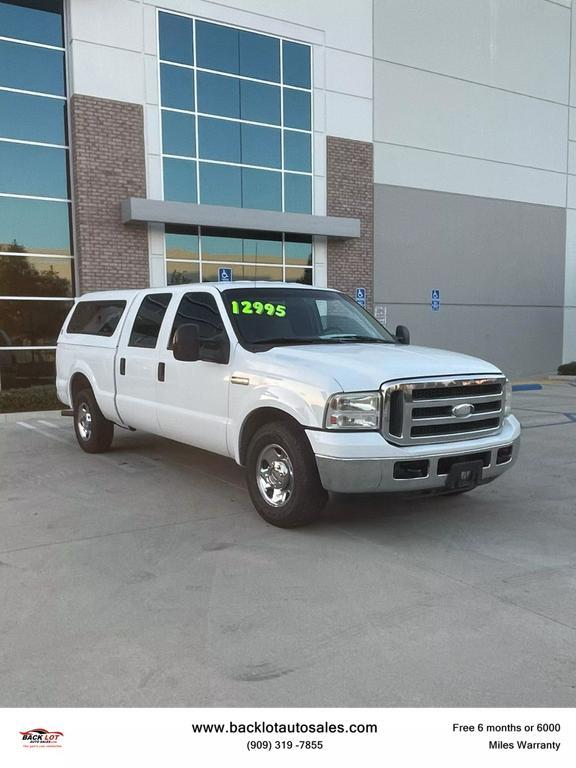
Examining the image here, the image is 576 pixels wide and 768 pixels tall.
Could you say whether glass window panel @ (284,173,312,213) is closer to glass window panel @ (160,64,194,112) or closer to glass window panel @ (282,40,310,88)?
glass window panel @ (282,40,310,88)

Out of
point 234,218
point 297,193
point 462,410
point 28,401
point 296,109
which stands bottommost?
point 28,401

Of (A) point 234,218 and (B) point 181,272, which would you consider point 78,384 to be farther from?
(A) point 234,218

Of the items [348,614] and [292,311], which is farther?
[292,311]

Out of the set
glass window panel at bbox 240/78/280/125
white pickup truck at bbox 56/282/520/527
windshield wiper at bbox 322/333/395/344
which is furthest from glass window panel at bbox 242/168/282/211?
windshield wiper at bbox 322/333/395/344

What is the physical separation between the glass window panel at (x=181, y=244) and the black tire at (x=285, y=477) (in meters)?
12.0

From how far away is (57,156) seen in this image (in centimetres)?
1586

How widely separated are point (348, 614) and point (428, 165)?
1933 cm

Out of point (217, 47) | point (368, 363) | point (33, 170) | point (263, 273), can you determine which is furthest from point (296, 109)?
point (368, 363)

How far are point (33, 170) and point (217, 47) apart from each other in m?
5.59

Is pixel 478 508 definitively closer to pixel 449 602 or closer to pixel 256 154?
pixel 449 602

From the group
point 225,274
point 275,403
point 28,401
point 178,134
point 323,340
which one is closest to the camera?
point 275,403

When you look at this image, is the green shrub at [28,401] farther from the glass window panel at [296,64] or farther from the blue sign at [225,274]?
the glass window panel at [296,64]

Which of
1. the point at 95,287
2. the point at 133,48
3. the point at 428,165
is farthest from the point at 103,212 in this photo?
the point at 428,165

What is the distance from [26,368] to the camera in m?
15.8
